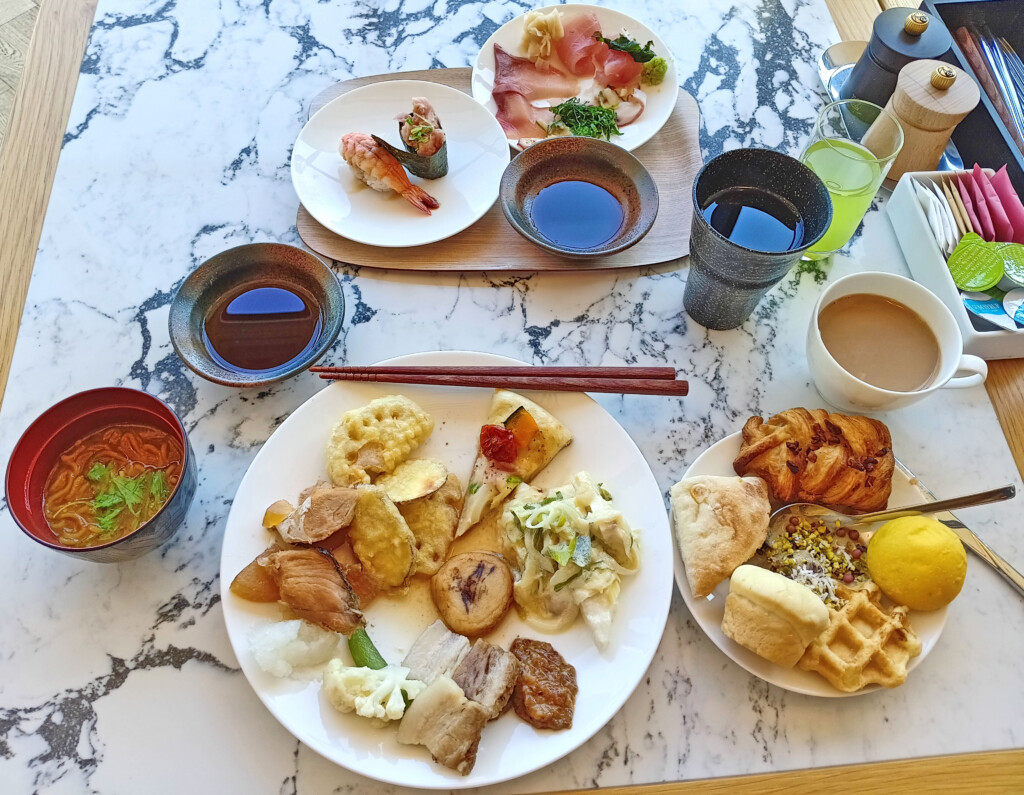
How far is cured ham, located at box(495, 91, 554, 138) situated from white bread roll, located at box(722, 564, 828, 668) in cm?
164

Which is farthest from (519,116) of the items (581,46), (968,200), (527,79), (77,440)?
(77,440)

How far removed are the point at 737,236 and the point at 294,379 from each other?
132 cm

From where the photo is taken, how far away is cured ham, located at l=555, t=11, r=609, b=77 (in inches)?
102

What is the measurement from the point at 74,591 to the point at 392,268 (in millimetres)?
1213

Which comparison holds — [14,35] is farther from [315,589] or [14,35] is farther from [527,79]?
[315,589]

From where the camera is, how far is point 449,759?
1398mm

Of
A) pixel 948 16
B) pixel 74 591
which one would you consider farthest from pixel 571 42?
pixel 74 591

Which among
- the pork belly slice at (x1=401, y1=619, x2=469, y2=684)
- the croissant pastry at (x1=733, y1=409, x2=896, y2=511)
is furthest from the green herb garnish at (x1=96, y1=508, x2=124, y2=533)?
the croissant pastry at (x1=733, y1=409, x2=896, y2=511)

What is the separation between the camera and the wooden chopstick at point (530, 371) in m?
1.87

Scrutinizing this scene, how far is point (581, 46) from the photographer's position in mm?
2590

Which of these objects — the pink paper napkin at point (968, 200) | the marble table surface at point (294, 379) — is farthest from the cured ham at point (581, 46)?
the pink paper napkin at point (968, 200)

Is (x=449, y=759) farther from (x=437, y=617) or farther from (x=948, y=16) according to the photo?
(x=948, y=16)

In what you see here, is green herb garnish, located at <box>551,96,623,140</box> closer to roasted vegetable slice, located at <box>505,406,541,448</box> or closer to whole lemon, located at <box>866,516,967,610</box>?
roasted vegetable slice, located at <box>505,406,541,448</box>

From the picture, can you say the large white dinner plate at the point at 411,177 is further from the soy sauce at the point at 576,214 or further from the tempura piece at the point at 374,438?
the tempura piece at the point at 374,438
